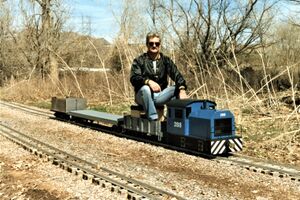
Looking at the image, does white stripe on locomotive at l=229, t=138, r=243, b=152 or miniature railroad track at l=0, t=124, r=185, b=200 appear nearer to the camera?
miniature railroad track at l=0, t=124, r=185, b=200

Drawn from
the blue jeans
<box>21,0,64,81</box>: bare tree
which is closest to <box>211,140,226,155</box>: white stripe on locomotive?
the blue jeans

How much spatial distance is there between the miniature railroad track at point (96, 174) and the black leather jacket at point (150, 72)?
2259 mm

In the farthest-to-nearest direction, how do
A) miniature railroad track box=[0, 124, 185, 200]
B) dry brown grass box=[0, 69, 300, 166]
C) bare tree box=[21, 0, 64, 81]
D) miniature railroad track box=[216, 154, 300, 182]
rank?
1. bare tree box=[21, 0, 64, 81]
2. dry brown grass box=[0, 69, 300, 166]
3. miniature railroad track box=[216, 154, 300, 182]
4. miniature railroad track box=[0, 124, 185, 200]

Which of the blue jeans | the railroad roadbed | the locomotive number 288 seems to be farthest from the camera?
the blue jeans

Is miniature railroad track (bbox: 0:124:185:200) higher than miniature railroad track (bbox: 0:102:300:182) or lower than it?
lower

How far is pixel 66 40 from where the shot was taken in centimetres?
A: 3575

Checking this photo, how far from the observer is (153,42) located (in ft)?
29.8

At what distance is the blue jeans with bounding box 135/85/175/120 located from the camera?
8.97 m

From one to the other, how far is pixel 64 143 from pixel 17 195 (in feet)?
13.6

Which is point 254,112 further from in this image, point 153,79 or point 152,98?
point 152,98

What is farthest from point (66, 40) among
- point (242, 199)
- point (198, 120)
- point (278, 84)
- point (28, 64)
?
point (242, 199)

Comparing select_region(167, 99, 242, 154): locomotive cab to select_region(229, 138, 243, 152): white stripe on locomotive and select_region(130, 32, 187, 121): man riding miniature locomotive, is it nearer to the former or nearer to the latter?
select_region(229, 138, 243, 152): white stripe on locomotive

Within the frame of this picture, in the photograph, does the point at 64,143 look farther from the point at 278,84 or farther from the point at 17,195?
the point at 278,84

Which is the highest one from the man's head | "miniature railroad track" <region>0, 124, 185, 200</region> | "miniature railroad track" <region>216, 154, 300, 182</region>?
the man's head
